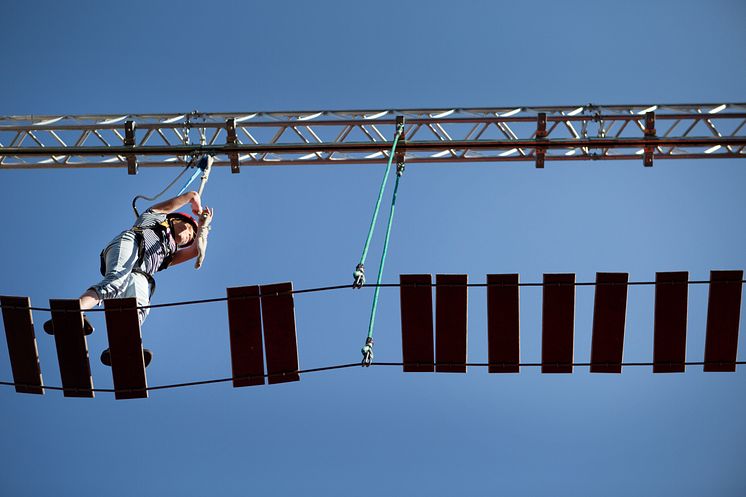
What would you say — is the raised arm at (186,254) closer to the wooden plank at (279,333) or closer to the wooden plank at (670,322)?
the wooden plank at (279,333)

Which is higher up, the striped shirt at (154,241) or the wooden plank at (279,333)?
the striped shirt at (154,241)

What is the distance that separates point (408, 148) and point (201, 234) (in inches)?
98.0

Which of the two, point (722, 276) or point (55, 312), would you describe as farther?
point (722, 276)

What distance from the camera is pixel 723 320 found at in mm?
7605

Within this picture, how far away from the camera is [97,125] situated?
9539 mm

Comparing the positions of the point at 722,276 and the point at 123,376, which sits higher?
the point at 722,276

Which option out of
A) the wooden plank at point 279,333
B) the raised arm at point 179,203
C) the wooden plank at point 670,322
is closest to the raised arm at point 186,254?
the raised arm at point 179,203

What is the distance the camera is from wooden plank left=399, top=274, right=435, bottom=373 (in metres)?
7.28

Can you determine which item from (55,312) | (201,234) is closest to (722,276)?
(201,234)

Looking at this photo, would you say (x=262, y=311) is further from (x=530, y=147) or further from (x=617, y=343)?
(x=530, y=147)

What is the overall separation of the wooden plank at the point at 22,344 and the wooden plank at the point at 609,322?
453 centimetres

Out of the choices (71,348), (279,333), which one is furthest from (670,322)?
(71,348)

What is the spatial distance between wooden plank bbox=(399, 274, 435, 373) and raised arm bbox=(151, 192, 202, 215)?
88.8 inches

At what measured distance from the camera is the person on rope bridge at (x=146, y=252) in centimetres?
720
